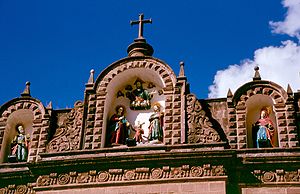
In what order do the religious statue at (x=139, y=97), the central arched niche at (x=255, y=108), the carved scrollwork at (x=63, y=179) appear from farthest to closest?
the religious statue at (x=139, y=97) < the central arched niche at (x=255, y=108) < the carved scrollwork at (x=63, y=179)

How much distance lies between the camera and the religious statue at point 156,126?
2397 cm

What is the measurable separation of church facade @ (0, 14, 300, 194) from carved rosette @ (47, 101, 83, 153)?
4 centimetres

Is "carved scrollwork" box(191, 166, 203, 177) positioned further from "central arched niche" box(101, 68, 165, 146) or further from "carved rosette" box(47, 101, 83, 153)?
"carved rosette" box(47, 101, 83, 153)

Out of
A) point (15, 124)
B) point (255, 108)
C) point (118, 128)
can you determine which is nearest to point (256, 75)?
point (255, 108)

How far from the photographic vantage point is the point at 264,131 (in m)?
23.7

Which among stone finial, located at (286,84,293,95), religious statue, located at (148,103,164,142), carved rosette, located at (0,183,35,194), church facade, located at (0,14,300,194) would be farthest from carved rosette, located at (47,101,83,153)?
stone finial, located at (286,84,293,95)

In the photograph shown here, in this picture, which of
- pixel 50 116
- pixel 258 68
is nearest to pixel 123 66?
pixel 50 116

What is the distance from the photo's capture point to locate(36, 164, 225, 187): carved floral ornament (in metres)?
22.1

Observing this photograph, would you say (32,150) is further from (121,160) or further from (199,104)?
(199,104)

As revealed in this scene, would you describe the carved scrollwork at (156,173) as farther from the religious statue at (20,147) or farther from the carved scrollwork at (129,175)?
the religious statue at (20,147)

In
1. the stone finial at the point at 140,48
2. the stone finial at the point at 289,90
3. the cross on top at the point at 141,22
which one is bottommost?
the stone finial at the point at 289,90

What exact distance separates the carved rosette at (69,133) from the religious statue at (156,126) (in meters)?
2.34

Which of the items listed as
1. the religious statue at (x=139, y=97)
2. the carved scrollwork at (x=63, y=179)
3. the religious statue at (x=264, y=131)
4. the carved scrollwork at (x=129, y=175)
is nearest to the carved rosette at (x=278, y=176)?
the religious statue at (x=264, y=131)

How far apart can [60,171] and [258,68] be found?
7.48m
